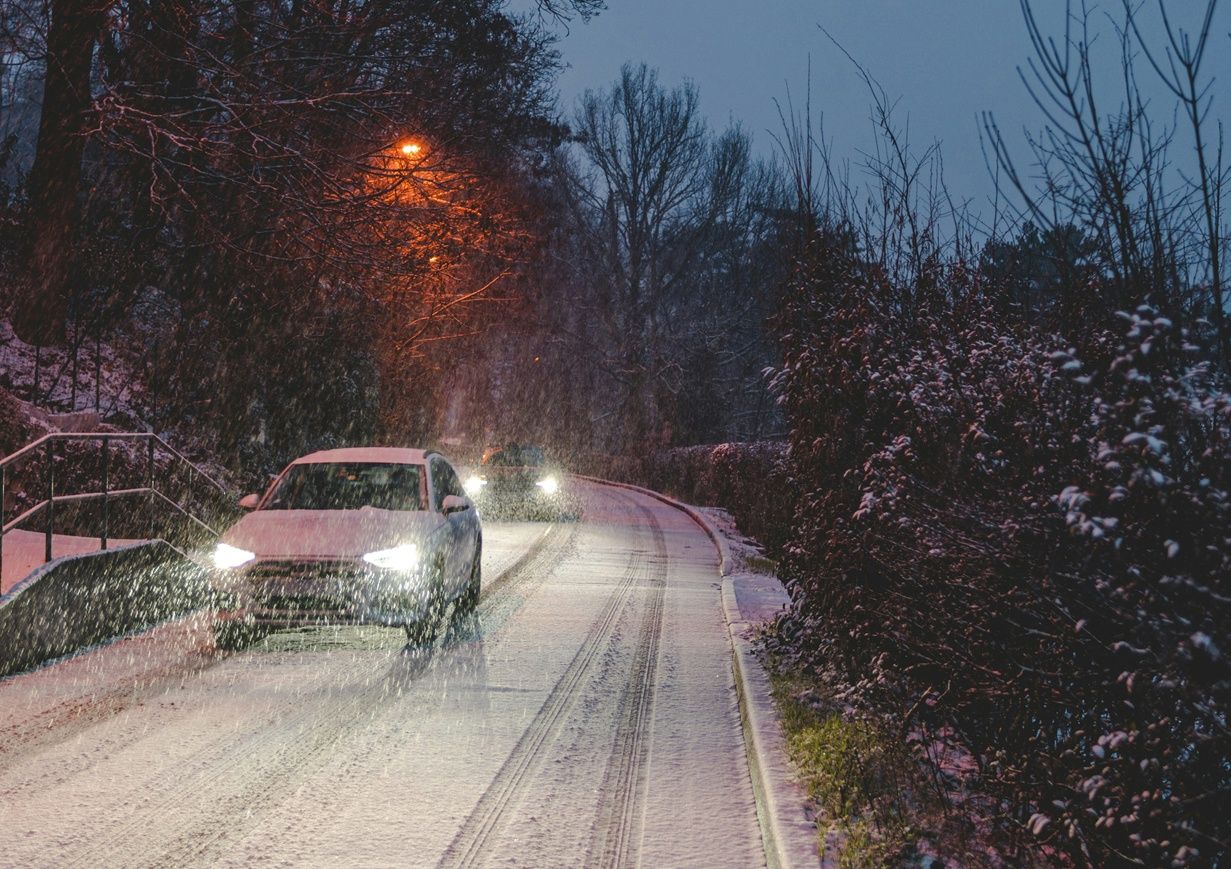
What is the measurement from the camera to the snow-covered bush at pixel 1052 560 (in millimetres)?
3238

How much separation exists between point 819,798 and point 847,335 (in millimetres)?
3228

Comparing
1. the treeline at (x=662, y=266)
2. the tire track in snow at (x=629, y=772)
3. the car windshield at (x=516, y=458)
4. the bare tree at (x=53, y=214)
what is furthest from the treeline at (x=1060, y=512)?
the treeline at (x=662, y=266)

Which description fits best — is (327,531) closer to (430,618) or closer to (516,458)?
(430,618)

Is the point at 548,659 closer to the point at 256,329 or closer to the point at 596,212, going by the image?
the point at 256,329

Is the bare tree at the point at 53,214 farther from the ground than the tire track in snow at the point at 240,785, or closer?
farther from the ground

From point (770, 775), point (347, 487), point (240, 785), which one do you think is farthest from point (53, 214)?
point (770, 775)

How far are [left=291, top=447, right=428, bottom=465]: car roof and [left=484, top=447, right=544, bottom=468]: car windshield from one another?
59.5ft

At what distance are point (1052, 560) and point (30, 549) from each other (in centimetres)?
1028

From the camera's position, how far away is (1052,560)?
145 inches

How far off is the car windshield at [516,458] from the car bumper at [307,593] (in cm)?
2029

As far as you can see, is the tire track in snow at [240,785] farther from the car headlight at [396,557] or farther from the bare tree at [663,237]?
the bare tree at [663,237]

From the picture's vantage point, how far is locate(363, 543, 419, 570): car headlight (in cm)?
893

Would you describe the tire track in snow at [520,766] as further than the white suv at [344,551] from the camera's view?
No

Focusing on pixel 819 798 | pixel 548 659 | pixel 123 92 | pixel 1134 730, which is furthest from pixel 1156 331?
pixel 123 92
